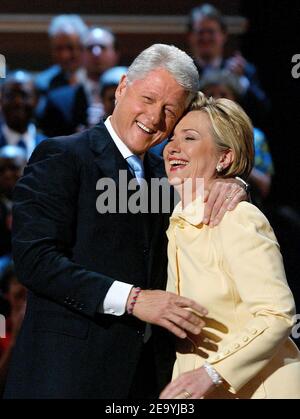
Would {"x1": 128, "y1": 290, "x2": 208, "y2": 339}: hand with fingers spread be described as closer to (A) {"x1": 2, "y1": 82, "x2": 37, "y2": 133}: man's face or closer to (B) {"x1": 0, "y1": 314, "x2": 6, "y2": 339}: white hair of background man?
(B) {"x1": 0, "y1": 314, "x2": 6, "y2": 339}: white hair of background man

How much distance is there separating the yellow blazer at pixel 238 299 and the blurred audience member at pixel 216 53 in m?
2.54

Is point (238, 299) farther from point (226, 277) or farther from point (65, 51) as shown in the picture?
point (65, 51)

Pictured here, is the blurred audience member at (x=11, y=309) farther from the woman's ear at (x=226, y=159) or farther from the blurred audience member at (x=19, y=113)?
the woman's ear at (x=226, y=159)

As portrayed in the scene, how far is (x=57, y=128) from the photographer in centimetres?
501

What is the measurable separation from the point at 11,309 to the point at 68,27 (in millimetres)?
1798

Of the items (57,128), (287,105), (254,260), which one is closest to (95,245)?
(254,260)

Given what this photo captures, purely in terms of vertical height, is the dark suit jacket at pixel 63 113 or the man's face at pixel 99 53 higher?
the man's face at pixel 99 53

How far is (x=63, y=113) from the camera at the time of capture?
5.01m

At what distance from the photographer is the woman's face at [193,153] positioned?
270cm

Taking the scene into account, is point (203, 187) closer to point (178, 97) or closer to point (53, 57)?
point (178, 97)

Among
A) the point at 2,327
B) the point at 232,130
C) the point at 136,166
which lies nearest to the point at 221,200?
the point at 232,130

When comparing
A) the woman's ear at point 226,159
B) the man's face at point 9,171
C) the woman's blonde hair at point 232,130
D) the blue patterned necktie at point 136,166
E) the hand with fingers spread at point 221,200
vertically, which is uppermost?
the woman's blonde hair at point 232,130

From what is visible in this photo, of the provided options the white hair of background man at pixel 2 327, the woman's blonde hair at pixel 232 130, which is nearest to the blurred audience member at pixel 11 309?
the white hair of background man at pixel 2 327

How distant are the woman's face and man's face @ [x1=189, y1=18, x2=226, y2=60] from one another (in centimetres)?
257
